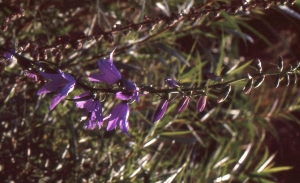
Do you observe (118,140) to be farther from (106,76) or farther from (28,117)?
(106,76)

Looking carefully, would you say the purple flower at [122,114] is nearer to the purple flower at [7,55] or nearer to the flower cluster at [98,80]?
the flower cluster at [98,80]

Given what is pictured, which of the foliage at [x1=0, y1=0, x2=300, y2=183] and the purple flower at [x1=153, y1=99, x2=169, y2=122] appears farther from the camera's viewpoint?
the foliage at [x1=0, y1=0, x2=300, y2=183]

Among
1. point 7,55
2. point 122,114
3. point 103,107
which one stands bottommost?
point 103,107

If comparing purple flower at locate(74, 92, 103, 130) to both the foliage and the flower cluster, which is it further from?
the foliage

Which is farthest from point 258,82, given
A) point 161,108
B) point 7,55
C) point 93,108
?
point 7,55

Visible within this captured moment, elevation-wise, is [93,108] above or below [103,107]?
above

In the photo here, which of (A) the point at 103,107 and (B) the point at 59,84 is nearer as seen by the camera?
(B) the point at 59,84

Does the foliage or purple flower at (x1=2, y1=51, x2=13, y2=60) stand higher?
purple flower at (x1=2, y1=51, x2=13, y2=60)

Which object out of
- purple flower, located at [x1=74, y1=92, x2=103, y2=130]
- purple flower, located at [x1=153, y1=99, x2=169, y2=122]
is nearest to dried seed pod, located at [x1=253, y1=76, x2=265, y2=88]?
purple flower, located at [x1=153, y1=99, x2=169, y2=122]

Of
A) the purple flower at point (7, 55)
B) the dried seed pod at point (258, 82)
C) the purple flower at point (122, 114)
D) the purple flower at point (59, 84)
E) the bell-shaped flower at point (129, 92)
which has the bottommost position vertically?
the purple flower at point (122, 114)

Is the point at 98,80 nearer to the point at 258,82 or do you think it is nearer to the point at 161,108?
the point at 161,108

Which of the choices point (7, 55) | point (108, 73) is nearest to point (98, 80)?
point (108, 73)

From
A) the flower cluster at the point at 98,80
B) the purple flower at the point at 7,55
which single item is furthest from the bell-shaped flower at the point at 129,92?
the purple flower at the point at 7,55
